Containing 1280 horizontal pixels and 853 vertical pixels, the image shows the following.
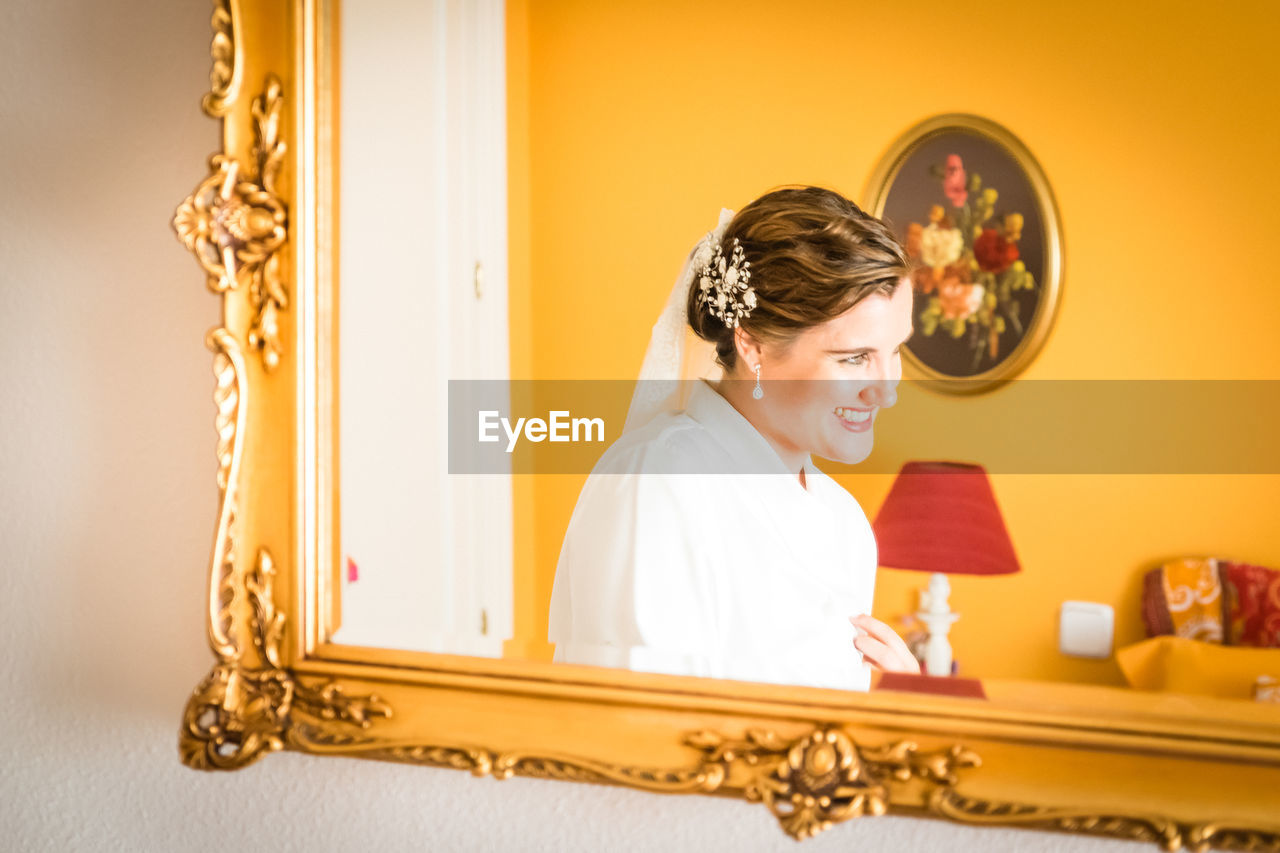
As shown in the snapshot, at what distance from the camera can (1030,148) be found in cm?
68

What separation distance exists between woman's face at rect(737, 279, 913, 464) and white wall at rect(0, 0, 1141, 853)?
0.58 m

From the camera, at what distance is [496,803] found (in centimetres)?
87

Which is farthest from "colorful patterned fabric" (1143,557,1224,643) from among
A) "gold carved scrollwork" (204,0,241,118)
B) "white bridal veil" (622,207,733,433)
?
"gold carved scrollwork" (204,0,241,118)

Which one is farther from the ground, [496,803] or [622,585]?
[622,585]

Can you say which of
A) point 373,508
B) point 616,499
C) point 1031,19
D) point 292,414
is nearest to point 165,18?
point 292,414

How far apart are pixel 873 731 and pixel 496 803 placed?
1.24 feet

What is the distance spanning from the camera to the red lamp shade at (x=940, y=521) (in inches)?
27.6

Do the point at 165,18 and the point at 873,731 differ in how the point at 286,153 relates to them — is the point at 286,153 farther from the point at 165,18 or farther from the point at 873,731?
the point at 873,731

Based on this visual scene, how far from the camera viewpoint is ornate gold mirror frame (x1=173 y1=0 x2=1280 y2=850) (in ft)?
2.25

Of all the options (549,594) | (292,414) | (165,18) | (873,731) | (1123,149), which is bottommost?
(873,731)

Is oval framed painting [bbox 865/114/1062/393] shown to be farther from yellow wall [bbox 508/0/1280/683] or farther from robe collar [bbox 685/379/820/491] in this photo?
robe collar [bbox 685/379/820/491]

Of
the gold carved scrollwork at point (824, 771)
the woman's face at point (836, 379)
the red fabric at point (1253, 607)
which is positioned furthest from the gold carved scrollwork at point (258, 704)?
the red fabric at point (1253, 607)

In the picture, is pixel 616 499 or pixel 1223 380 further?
pixel 616 499

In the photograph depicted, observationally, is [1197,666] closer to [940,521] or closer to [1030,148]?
[940,521]
